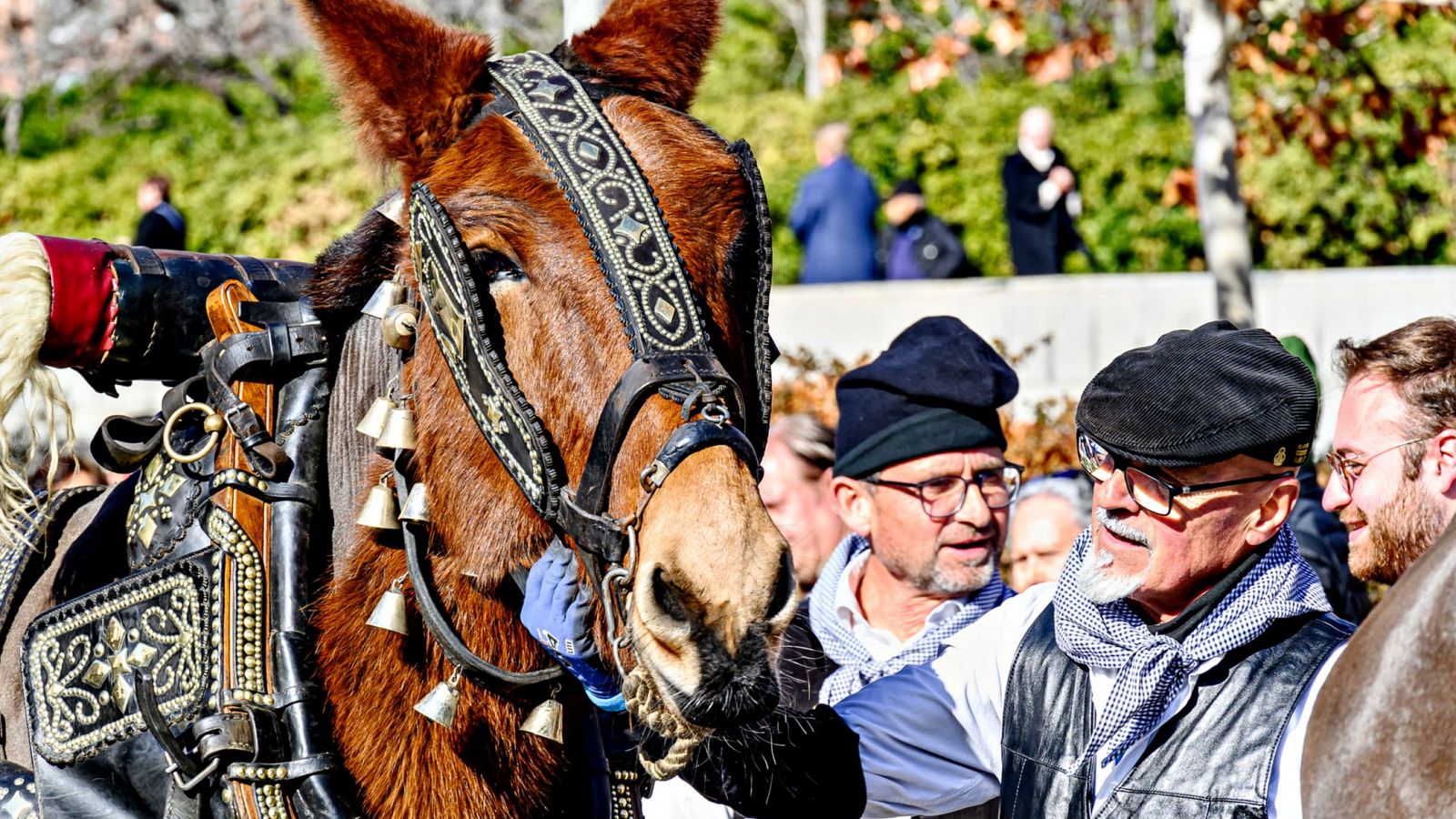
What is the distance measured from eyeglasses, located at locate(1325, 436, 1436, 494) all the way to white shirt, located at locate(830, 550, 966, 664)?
1017 millimetres

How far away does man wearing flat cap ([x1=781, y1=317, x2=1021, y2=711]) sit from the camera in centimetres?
397

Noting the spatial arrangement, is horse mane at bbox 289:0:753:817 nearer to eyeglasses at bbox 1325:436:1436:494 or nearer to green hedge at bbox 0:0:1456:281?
eyeglasses at bbox 1325:436:1436:494

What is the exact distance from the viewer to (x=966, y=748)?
305 cm

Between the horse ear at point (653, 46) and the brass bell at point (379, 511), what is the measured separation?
0.81 metres

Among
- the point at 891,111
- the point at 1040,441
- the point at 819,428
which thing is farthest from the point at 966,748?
the point at 891,111

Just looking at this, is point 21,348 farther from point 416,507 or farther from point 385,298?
point 416,507

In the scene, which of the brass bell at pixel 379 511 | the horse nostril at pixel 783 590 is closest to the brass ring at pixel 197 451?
the brass bell at pixel 379 511

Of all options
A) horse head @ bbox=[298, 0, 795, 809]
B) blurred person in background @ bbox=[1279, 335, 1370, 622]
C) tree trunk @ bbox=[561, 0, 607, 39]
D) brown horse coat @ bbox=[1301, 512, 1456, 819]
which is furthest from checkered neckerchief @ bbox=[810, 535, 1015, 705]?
brown horse coat @ bbox=[1301, 512, 1456, 819]

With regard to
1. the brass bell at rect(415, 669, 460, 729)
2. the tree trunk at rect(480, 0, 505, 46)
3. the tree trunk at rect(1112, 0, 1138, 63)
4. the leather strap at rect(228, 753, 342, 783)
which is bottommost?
the leather strap at rect(228, 753, 342, 783)

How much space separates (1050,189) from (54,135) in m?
14.4

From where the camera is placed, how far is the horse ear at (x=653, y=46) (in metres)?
2.81

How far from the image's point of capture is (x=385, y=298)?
8.93ft

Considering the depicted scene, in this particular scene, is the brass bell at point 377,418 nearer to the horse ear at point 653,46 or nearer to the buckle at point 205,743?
the buckle at point 205,743

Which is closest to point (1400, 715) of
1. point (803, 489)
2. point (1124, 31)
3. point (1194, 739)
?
point (1194, 739)
